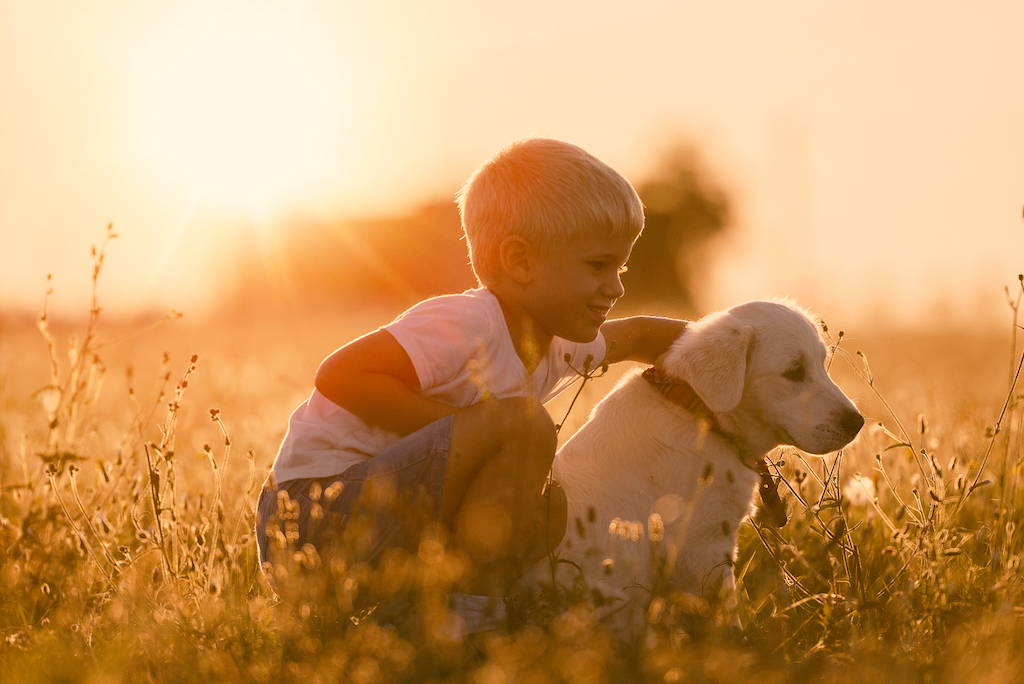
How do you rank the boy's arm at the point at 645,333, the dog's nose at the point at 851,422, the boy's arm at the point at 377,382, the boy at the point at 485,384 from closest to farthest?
the boy at the point at 485,384 → the boy's arm at the point at 377,382 → the dog's nose at the point at 851,422 → the boy's arm at the point at 645,333

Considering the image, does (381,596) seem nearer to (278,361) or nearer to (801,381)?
(801,381)

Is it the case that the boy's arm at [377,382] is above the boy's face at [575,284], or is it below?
below

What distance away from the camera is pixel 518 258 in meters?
3.58

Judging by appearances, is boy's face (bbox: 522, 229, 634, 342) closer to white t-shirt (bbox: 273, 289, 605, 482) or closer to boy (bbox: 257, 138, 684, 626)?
boy (bbox: 257, 138, 684, 626)

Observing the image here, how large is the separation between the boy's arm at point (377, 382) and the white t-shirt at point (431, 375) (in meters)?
0.06

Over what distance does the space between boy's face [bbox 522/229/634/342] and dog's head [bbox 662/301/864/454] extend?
372 mm

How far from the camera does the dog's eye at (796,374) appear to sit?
3709 millimetres

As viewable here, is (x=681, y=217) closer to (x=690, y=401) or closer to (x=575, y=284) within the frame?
(x=690, y=401)

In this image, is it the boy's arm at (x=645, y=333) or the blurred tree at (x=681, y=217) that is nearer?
the boy's arm at (x=645, y=333)

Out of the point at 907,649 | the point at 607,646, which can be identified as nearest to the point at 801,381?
the point at 907,649

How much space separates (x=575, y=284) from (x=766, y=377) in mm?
884

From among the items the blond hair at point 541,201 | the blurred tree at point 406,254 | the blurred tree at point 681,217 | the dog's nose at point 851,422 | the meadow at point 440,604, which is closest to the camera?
the meadow at point 440,604

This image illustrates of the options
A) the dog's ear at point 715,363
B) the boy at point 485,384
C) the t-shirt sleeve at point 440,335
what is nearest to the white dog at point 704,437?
the dog's ear at point 715,363

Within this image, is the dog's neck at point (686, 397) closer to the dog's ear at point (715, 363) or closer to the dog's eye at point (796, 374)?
the dog's ear at point (715, 363)
